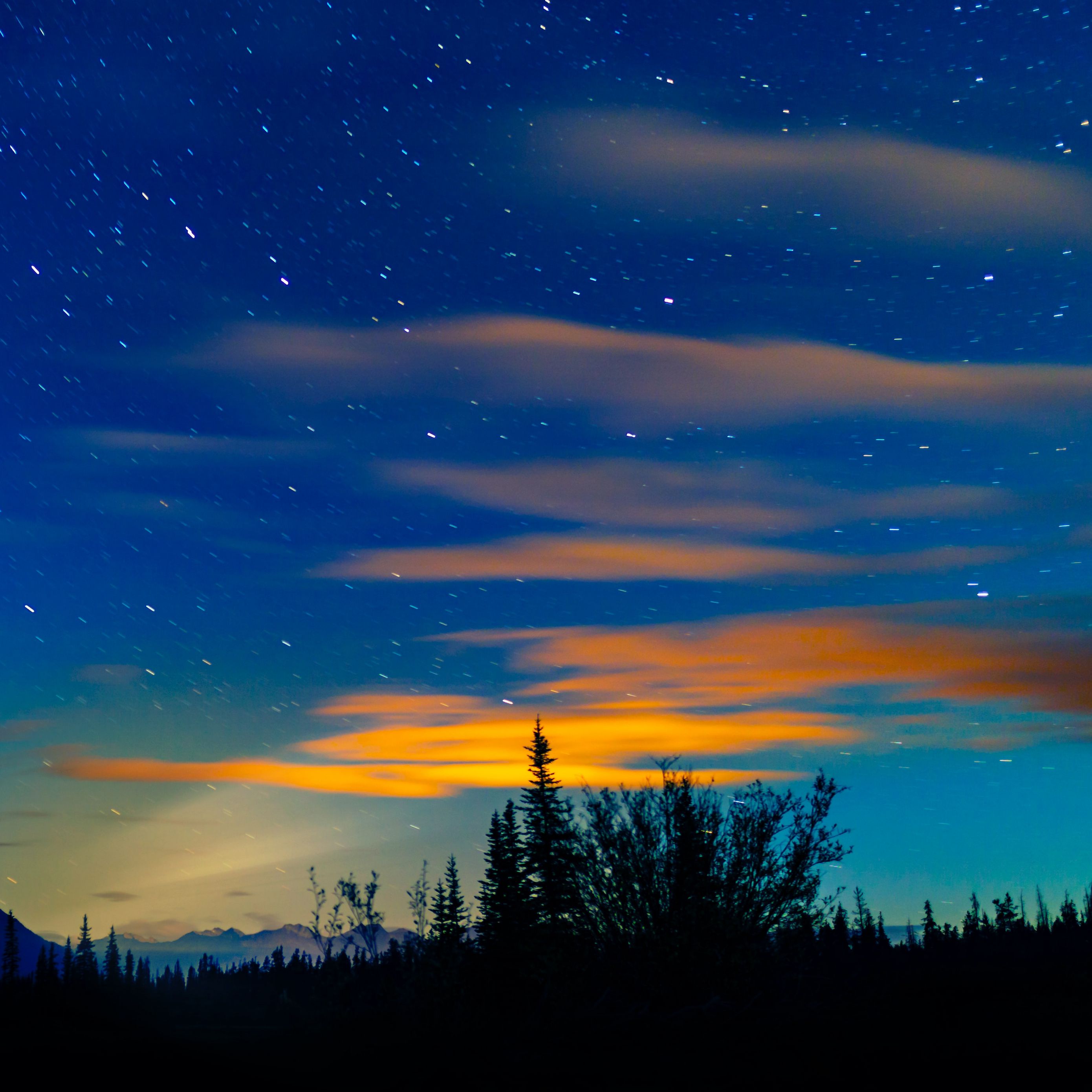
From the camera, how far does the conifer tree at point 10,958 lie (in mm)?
144000

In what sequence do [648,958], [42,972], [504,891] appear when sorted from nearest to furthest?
[648,958] → [504,891] → [42,972]

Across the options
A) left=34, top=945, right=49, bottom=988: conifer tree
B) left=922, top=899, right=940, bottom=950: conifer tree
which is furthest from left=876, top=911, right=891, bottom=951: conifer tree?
left=34, top=945, right=49, bottom=988: conifer tree

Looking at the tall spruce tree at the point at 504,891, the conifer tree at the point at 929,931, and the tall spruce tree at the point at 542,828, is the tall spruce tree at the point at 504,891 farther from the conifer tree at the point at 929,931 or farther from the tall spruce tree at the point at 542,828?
the conifer tree at the point at 929,931

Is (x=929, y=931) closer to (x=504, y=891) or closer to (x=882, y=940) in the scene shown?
(x=882, y=940)

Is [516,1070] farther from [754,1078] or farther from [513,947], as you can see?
[513,947]

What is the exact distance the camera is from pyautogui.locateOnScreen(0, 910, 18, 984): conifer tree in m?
144

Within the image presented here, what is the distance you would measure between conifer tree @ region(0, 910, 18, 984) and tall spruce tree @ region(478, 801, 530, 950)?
110247 mm

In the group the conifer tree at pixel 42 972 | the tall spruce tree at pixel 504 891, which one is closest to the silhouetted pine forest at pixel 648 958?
the tall spruce tree at pixel 504 891

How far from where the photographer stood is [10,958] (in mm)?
148500

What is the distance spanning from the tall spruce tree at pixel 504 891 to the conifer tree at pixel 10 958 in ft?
362

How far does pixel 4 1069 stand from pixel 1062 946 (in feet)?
510

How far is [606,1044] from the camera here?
975 inches

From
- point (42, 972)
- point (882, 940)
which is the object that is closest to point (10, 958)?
point (42, 972)

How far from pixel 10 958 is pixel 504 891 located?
121756 millimetres
